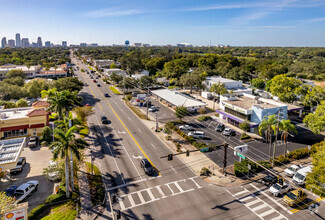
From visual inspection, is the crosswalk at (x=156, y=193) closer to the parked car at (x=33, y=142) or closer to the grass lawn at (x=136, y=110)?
the parked car at (x=33, y=142)

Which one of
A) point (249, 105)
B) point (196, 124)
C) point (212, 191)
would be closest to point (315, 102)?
point (249, 105)

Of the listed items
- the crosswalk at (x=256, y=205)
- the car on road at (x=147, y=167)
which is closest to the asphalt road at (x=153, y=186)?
the crosswalk at (x=256, y=205)

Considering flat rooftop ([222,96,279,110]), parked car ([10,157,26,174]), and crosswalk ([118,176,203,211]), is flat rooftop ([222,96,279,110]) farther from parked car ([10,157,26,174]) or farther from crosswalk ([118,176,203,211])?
parked car ([10,157,26,174])

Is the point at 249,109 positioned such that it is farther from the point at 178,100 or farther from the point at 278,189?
the point at 278,189

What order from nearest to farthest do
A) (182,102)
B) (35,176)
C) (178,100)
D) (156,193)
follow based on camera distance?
(156,193), (35,176), (182,102), (178,100)

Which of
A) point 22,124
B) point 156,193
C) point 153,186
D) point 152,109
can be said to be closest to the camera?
point 156,193

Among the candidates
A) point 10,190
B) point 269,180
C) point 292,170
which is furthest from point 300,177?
point 10,190

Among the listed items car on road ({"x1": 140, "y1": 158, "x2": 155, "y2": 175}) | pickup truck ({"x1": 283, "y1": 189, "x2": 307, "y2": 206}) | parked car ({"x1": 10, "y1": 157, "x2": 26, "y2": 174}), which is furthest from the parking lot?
pickup truck ({"x1": 283, "y1": 189, "x2": 307, "y2": 206})
